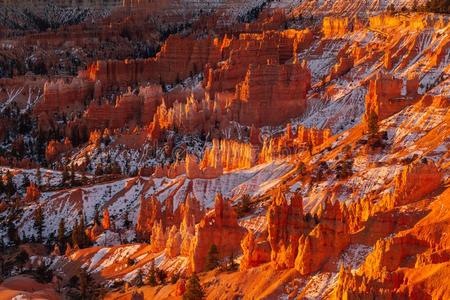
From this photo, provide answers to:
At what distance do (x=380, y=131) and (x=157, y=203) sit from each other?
1619 cm

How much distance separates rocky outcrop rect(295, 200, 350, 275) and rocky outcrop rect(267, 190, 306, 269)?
56cm

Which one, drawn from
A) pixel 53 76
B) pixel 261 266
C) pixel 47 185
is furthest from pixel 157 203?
pixel 53 76

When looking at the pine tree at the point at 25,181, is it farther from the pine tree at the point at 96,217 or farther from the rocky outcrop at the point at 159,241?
the rocky outcrop at the point at 159,241

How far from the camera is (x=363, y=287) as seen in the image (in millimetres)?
32625

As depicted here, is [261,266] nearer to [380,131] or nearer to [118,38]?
[380,131]

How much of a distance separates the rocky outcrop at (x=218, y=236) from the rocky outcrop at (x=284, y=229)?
4.29 metres

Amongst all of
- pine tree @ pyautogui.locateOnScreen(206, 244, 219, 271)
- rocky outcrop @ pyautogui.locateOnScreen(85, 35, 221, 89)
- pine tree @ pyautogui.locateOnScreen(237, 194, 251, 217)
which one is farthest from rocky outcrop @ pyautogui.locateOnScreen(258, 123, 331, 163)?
rocky outcrop @ pyautogui.locateOnScreen(85, 35, 221, 89)

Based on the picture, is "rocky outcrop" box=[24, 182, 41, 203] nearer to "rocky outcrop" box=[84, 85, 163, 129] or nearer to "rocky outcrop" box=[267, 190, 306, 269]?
"rocky outcrop" box=[84, 85, 163, 129]

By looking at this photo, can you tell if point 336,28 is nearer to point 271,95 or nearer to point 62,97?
point 271,95

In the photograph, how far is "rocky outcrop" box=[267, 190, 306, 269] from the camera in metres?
40.2

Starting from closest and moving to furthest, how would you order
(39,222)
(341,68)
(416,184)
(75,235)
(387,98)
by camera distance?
(416,184), (75,235), (387,98), (39,222), (341,68)

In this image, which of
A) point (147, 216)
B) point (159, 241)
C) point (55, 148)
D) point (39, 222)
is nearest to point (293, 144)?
point (147, 216)

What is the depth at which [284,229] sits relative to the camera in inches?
1694

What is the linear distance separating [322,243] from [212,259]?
8.37 meters
